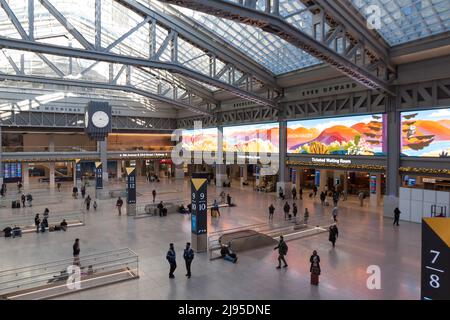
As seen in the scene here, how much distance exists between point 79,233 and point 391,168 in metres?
21.5

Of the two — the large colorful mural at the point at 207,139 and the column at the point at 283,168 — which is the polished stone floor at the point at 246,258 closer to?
the column at the point at 283,168

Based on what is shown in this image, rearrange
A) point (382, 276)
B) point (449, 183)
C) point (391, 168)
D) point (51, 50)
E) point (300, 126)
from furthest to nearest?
point (300, 126) < point (391, 168) < point (449, 183) < point (51, 50) < point (382, 276)

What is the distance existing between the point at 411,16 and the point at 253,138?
2161cm

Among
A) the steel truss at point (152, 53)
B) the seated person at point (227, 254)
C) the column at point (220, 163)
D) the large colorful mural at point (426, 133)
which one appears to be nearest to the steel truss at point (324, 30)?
the large colorful mural at point (426, 133)

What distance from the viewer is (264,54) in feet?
89.6

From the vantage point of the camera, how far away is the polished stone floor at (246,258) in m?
11.1

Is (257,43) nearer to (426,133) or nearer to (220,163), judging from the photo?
(426,133)

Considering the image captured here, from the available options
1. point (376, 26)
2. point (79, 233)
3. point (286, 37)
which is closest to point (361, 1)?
point (376, 26)

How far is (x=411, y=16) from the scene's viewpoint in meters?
18.5

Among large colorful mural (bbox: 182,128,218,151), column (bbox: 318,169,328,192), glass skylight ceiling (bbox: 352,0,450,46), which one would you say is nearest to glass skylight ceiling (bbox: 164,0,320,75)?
glass skylight ceiling (bbox: 352,0,450,46)

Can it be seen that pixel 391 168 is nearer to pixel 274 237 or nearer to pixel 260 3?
pixel 274 237

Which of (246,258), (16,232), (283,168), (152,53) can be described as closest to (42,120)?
(16,232)

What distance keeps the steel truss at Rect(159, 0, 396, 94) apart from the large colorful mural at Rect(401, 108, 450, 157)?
2734mm

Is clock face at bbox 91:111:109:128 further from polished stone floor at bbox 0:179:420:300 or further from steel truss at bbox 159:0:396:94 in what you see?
steel truss at bbox 159:0:396:94
